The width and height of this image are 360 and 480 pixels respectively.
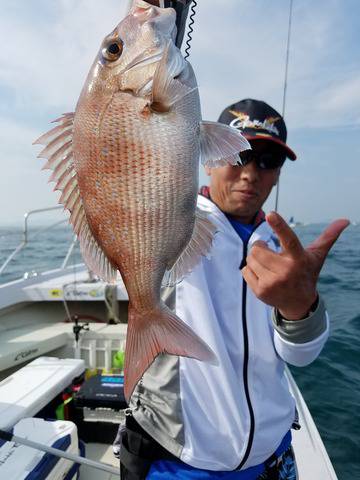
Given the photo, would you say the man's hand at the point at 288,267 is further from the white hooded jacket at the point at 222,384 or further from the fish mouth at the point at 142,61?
the fish mouth at the point at 142,61

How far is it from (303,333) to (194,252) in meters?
0.56

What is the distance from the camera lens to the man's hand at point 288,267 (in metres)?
1.02

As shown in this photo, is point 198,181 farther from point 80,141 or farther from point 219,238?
point 219,238

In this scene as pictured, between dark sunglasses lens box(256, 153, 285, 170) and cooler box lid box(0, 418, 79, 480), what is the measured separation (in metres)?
1.92

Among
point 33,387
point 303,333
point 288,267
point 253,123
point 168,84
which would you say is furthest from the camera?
point 33,387

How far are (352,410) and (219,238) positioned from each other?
14.3 ft

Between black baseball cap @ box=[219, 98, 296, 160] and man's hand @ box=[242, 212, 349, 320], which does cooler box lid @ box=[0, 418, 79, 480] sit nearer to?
man's hand @ box=[242, 212, 349, 320]

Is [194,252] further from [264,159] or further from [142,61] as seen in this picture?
[264,159]

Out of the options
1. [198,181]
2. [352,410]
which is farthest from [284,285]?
[352,410]

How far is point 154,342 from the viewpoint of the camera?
985 mm

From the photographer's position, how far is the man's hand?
1.02 m

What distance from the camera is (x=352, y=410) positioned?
4.89 metres

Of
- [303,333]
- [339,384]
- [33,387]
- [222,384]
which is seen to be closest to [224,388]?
[222,384]

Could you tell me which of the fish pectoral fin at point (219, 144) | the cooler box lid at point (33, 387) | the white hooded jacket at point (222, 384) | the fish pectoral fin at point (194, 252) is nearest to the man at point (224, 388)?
the white hooded jacket at point (222, 384)
